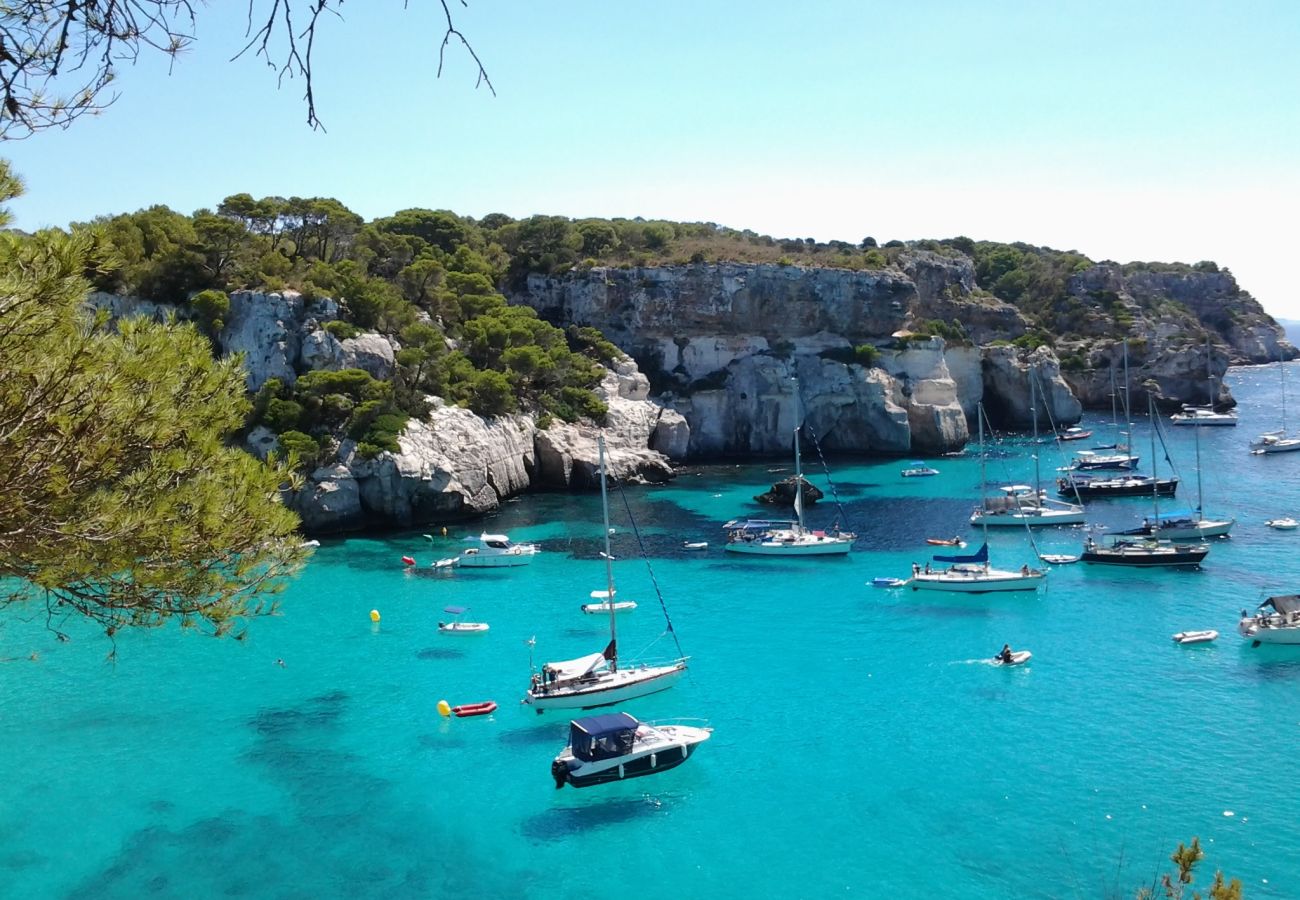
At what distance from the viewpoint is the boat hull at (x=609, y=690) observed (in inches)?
907

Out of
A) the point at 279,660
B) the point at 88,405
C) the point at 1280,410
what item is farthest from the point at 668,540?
the point at 1280,410

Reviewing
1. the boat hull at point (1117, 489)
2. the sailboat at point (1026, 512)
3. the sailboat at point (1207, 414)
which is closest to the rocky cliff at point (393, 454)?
the sailboat at point (1026, 512)

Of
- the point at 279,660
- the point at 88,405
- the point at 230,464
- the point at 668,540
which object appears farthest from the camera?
the point at 668,540

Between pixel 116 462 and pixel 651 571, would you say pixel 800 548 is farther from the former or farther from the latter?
pixel 116 462

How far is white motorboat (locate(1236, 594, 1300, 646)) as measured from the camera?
86.1ft

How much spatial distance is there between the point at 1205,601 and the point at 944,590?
866 cm

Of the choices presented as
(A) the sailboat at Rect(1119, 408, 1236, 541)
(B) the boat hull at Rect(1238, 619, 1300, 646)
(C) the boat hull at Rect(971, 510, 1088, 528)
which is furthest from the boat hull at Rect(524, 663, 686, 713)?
(A) the sailboat at Rect(1119, 408, 1236, 541)

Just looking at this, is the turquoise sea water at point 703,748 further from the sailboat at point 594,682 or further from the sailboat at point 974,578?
the sailboat at point 974,578

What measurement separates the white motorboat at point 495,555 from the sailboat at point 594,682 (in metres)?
13.4

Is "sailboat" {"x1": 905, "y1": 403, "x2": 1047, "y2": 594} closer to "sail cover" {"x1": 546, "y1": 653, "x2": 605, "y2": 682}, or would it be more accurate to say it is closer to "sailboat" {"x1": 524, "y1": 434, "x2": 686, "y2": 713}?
"sailboat" {"x1": 524, "y1": 434, "x2": 686, "y2": 713}

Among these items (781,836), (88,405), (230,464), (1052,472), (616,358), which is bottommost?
(781,836)

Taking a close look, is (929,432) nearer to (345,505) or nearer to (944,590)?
(944,590)

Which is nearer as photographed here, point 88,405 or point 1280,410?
point 88,405

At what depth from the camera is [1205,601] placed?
31.2 metres
